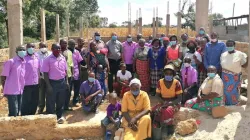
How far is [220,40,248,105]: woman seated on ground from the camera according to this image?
5802mm

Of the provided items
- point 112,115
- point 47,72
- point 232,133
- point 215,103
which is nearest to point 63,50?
point 47,72

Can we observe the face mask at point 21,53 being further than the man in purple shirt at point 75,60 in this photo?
No

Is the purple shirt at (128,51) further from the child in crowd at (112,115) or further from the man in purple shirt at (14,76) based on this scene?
the man in purple shirt at (14,76)

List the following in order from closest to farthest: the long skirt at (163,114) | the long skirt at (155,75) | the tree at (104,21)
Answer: the long skirt at (163,114) < the long skirt at (155,75) < the tree at (104,21)

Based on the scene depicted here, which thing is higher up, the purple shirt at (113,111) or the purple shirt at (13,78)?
the purple shirt at (13,78)

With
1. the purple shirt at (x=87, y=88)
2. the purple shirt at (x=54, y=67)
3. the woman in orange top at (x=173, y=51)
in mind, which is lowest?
the purple shirt at (x=87, y=88)

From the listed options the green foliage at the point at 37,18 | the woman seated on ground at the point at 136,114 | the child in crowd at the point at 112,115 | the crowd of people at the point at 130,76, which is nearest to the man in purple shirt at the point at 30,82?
the crowd of people at the point at 130,76

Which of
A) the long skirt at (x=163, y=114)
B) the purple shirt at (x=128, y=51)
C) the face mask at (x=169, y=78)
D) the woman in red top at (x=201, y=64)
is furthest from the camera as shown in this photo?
the purple shirt at (x=128, y=51)

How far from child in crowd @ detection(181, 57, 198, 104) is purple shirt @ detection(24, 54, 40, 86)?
9.97 feet

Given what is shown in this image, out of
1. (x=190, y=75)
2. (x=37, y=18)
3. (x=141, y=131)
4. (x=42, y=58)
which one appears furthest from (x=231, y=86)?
(x=37, y=18)

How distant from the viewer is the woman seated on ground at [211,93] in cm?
529

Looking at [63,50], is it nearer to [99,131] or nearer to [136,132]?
[99,131]

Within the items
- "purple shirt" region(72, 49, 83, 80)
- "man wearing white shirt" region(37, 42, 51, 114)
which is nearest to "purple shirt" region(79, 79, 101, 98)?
"purple shirt" region(72, 49, 83, 80)

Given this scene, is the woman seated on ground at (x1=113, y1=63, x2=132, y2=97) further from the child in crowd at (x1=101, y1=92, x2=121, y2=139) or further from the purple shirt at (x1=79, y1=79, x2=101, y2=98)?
the child in crowd at (x1=101, y1=92, x2=121, y2=139)
